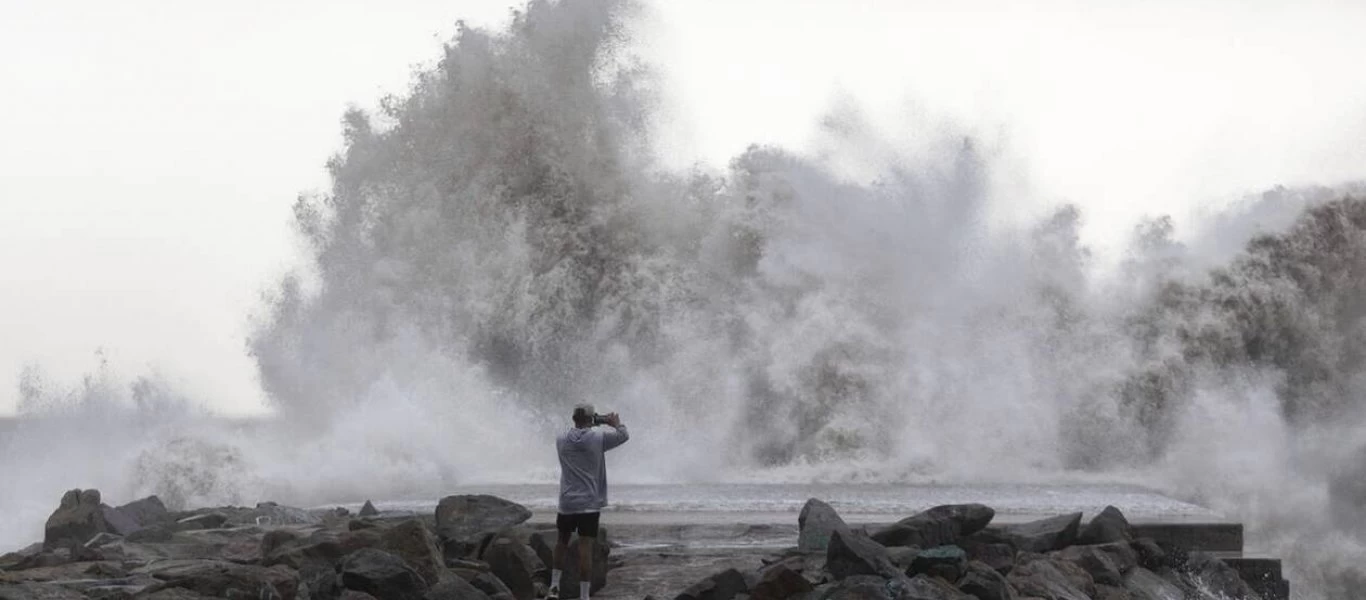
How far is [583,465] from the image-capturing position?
8.20 m

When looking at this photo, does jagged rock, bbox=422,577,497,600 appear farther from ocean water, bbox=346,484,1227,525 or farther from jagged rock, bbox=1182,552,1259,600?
jagged rock, bbox=1182,552,1259,600

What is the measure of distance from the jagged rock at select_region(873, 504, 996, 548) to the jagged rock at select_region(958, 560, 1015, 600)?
1.13m

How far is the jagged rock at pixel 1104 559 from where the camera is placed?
9.20 metres


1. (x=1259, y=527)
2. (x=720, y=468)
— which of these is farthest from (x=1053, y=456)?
(x=1259, y=527)

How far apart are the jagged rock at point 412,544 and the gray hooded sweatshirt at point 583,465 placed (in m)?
0.68

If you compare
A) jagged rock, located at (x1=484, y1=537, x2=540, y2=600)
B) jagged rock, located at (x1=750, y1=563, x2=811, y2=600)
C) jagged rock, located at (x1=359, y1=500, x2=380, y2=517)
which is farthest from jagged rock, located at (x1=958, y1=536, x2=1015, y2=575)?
jagged rock, located at (x1=359, y1=500, x2=380, y2=517)

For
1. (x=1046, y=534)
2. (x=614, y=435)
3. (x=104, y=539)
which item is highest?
(x=614, y=435)

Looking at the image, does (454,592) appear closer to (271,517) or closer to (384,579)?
(384,579)

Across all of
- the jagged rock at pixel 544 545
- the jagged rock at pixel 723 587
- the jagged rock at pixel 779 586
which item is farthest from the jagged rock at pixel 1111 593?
the jagged rock at pixel 544 545

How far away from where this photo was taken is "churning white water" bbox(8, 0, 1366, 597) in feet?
63.3

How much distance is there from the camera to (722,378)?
76.0 feet

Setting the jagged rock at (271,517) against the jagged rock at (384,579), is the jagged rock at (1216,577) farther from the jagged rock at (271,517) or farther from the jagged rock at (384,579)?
the jagged rock at (271,517)

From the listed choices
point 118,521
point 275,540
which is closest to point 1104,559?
point 275,540

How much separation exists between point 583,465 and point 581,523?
28cm
